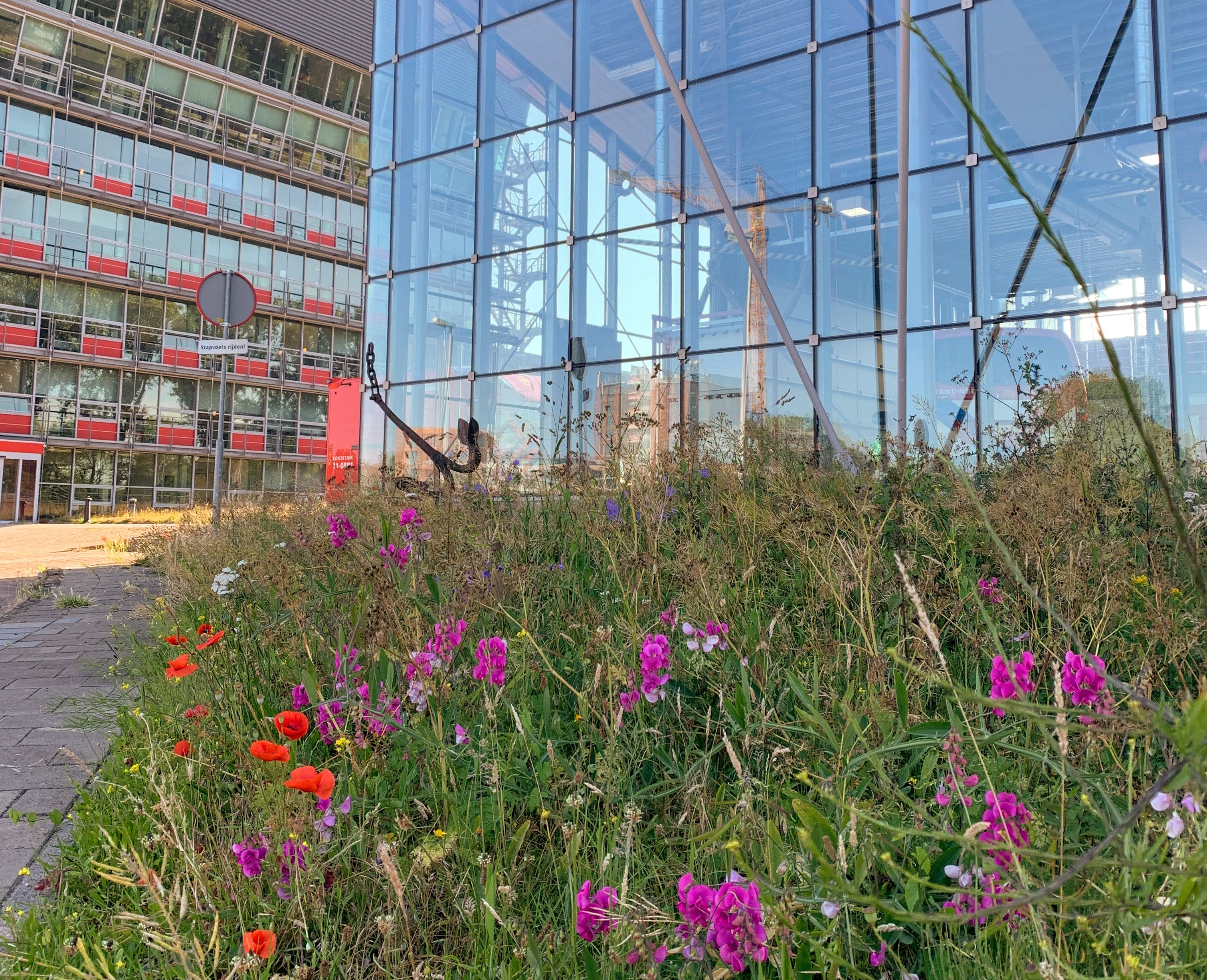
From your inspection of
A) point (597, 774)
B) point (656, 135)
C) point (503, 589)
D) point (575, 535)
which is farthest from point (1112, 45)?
point (597, 774)

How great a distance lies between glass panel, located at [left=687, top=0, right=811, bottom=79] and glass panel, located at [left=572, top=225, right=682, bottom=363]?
181 centimetres

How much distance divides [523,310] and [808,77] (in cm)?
408

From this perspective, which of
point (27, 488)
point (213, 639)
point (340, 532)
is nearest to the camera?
point (213, 639)

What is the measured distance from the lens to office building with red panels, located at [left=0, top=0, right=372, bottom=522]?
24.3 meters

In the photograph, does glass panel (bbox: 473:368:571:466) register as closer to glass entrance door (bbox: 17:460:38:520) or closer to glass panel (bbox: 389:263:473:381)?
glass panel (bbox: 389:263:473:381)

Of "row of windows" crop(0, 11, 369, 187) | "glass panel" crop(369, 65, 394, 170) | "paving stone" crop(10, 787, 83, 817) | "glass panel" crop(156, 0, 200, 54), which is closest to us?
"paving stone" crop(10, 787, 83, 817)

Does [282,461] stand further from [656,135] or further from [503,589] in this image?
[503,589]

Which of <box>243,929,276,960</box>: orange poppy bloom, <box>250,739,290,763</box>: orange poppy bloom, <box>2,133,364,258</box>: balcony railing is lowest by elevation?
<box>243,929,276,960</box>: orange poppy bloom

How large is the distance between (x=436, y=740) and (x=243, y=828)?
40 centimetres

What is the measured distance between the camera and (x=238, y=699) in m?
2.06

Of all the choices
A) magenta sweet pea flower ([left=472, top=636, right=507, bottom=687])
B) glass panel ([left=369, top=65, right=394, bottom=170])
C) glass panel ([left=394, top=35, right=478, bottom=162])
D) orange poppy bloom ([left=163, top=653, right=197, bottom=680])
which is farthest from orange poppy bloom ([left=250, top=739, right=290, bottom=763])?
glass panel ([left=369, top=65, right=394, bottom=170])

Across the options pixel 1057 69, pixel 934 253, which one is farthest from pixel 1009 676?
pixel 1057 69

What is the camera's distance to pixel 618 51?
10.0 m

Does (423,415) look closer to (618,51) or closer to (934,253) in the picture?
(618,51)
